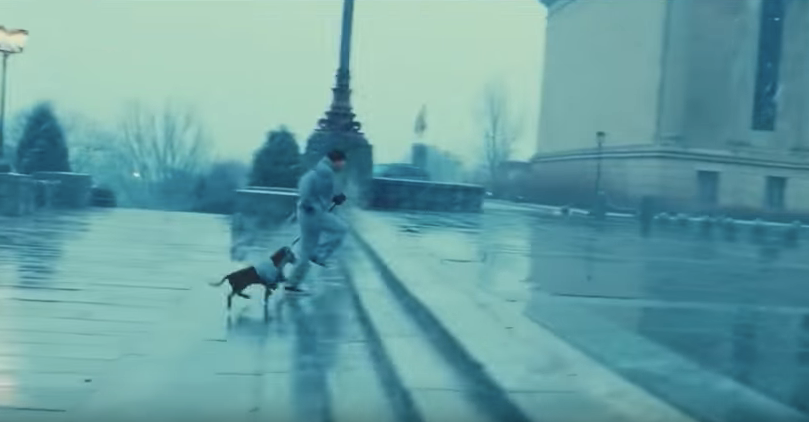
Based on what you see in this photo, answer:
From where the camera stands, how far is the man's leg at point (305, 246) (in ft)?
26.6

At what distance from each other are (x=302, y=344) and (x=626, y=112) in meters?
7.50

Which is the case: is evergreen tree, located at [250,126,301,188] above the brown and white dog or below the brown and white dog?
above

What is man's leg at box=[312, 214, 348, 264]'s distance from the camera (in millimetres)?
8312

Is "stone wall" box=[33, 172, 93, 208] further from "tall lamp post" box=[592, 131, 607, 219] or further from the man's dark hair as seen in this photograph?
the man's dark hair

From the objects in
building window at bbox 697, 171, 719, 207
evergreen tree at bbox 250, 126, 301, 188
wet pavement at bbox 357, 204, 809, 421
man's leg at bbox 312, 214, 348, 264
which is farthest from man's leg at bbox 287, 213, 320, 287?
evergreen tree at bbox 250, 126, 301, 188

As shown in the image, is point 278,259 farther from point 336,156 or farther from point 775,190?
point 775,190

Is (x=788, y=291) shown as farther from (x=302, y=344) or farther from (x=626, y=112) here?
(x=302, y=344)

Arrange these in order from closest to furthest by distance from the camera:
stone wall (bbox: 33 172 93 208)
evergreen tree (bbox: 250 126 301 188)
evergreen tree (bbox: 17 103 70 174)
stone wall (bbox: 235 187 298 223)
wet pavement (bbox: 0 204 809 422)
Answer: wet pavement (bbox: 0 204 809 422) → stone wall (bbox: 235 187 298 223) → evergreen tree (bbox: 17 103 70 174) → evergreen tree (bbox: 250 126 301 188) → stone wall (bbox: 33 172 93 208)

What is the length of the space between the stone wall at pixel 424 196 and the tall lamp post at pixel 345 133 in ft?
1.81

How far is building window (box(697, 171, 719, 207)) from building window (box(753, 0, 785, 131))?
0.84 m

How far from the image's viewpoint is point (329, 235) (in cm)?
846

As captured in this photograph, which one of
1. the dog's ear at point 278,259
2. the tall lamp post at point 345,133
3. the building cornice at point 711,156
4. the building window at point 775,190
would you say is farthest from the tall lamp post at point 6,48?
the building window at point 775,190

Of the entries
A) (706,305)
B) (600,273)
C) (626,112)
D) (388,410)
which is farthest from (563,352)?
(626,112)

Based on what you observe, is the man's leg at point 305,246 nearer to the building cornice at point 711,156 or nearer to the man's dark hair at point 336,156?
the man's dark hair at point 336,156
